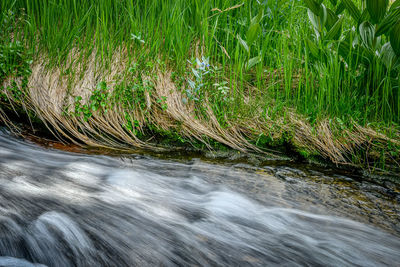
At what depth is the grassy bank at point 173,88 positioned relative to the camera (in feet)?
6.78

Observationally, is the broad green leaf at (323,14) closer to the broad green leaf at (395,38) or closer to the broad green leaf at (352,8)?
the broad green leaf at (352,8)

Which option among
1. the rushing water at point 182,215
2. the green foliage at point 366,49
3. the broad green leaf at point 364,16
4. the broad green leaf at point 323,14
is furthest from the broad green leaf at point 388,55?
the rushing water at point 182,215

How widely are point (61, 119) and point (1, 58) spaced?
2.48 feet

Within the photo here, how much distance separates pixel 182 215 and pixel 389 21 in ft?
6.09

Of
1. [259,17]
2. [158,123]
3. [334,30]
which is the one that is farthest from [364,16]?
[158,123]

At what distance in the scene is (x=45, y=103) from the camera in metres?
2.14

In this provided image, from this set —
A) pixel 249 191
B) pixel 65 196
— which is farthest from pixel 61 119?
pixel 249 191

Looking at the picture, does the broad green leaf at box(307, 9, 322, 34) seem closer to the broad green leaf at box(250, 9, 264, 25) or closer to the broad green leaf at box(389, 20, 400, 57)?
the broad green leaf at box(250, 9, 264, 25)

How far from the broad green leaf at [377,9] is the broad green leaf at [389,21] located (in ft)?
0.15

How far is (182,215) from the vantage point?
1.31 metres

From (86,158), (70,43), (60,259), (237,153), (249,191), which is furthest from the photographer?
(70,43)

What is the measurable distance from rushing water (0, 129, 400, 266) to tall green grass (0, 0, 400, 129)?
752mm

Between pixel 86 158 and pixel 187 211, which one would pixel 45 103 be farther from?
pixel 187 211

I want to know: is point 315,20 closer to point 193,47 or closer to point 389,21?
point 389,21
